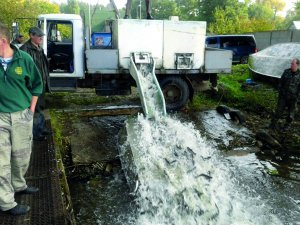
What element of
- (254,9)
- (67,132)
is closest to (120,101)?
(67,132)

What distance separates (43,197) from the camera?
3498 millimetres

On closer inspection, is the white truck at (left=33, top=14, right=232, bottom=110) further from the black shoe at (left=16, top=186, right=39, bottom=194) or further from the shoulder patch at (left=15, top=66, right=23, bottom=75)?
the shoulder patch at (left=15, top=66, right=23, bottom=75)

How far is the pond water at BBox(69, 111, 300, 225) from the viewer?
4055 millimetres

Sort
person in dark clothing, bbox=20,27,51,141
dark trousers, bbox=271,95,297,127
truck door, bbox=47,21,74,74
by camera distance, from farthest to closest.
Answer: truck door, bbox=47,21,74,74, dark trousers, bbox=271,95,297,127, person in dark clothing, bbox=20,27,51,141

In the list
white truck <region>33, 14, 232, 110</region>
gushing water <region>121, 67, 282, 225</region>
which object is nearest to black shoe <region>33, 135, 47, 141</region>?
gushing water <region>121, 67, 282, 225</region>

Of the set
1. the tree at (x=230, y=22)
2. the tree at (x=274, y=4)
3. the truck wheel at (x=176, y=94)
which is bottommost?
the truck wheel at (x=176, y=94)

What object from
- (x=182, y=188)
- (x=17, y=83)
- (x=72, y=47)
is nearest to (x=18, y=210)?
(x=17, y=83)

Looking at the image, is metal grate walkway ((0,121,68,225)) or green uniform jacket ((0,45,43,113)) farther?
metal grate walkway ((0,121,68,225))

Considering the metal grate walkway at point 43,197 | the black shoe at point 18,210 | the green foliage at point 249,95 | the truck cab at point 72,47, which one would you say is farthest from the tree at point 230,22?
the black shoe at point 18,210

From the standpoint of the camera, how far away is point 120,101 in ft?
30.5

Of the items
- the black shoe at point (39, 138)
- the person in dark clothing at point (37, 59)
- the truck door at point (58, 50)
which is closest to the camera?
the person in dark clothing at point (37, 59)

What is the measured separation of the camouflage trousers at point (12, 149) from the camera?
9.66 ft

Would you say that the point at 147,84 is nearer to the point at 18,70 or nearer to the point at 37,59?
the point at 37,59

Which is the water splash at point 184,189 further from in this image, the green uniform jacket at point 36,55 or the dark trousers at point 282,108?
the dark trousers at point 282,108
